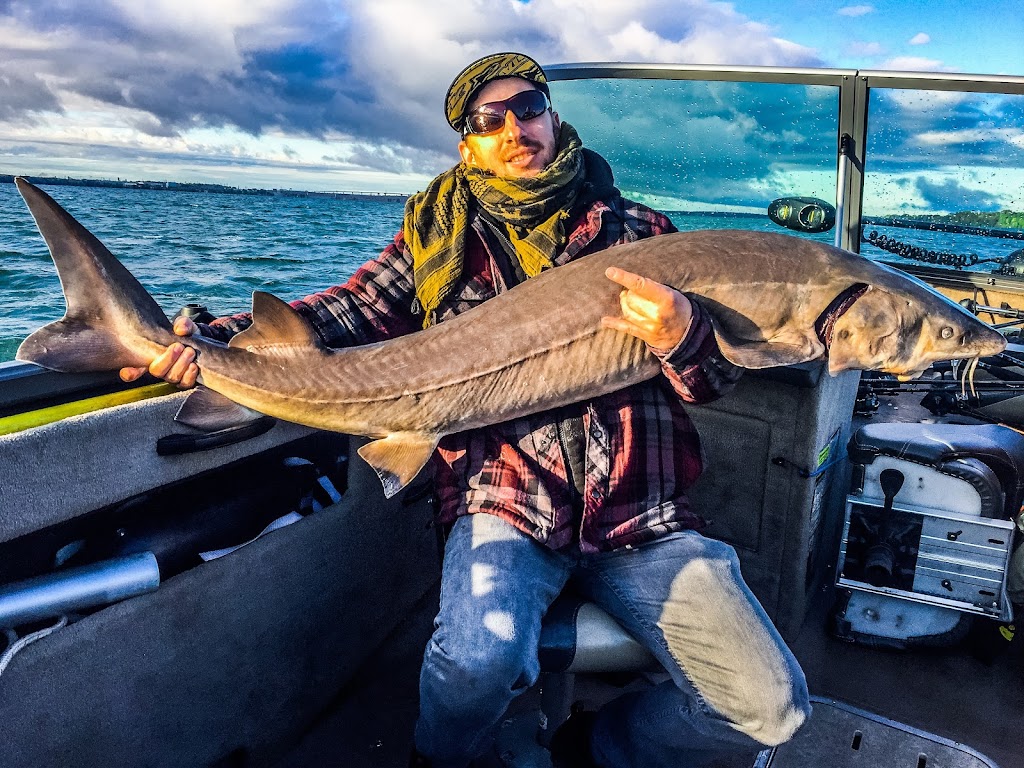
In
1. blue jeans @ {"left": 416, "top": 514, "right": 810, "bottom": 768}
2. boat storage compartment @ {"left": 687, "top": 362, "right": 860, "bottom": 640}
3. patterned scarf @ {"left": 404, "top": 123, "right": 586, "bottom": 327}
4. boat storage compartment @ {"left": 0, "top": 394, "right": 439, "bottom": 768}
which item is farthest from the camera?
boat storage compartment @ {"left": 687, "top": 362, "right": 860, "bottom": 640}

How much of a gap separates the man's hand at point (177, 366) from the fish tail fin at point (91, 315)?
3 centimetres

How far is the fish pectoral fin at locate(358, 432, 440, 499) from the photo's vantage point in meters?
2.08

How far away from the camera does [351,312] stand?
2.30m

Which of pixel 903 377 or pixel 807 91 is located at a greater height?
pixel 807 91

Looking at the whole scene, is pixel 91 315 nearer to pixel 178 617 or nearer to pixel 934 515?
pixel 178 617

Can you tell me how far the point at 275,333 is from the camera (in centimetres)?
208

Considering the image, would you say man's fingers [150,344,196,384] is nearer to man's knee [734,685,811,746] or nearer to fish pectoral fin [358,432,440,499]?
fish pectoral fin [358,432,440,499]

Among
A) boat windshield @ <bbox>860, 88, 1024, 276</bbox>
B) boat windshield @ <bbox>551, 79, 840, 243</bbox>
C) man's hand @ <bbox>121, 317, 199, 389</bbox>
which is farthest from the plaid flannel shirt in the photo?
boat windshield @ <bbox>860, 88, 1024, 276</bbox>

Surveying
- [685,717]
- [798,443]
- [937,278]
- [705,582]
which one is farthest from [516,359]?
[937,278]

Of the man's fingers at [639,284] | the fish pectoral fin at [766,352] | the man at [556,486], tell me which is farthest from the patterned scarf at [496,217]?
the fish pectoral fin at [766,352]

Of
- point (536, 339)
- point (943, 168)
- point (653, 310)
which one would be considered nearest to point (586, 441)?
point (536, 339)

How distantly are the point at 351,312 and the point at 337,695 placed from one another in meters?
1.29

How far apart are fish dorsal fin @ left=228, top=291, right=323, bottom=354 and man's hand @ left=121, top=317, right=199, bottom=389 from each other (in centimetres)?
11

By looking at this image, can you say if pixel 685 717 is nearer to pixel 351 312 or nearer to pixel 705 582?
pixel 705 582
